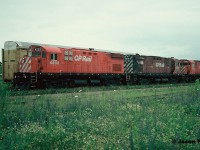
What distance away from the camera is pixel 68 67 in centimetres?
2298

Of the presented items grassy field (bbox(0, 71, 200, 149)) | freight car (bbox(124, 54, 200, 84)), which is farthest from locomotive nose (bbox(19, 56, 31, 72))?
freight car (bbox(124, 54, 200, 84))

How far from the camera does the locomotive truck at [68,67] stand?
2084cm

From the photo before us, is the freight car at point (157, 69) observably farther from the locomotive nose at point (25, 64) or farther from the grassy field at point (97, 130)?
the grassy field at point (97, 130)

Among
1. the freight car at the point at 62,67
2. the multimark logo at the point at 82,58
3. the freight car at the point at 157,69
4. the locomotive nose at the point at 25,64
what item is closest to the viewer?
the freight car at the point at 62,67

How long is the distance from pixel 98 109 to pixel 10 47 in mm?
15961

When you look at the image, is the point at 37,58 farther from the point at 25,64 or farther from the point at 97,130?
the point at 97,130

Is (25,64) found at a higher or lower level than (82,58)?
lower

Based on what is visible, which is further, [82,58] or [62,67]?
[82,58]

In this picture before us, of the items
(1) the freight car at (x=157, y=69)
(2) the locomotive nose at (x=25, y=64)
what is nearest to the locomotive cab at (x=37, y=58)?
(2) the locomotive nose at (x=25, y=64)

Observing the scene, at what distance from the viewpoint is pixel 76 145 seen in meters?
6.29

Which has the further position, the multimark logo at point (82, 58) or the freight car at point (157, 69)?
the freight car at point (157, 69)

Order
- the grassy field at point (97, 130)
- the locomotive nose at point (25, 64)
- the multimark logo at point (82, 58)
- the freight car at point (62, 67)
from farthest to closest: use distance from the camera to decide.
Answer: the multimark logo at point (82, 58)
the locomotive nose at point (25, 64)
the freight car at point (62, 67)
the grassy field at point (97, 130)

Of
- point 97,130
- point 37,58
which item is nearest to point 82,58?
point 37,58

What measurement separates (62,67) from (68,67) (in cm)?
67
